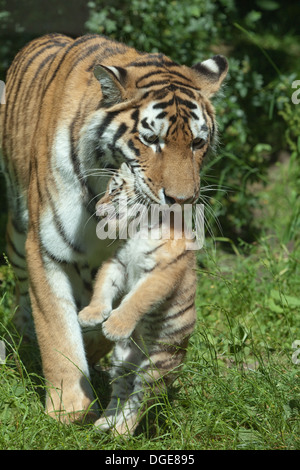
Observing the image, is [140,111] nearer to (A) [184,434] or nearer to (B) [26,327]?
(A) [184,434]

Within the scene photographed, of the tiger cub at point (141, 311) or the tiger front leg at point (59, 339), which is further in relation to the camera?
the tiger front leg at point (59, 339)

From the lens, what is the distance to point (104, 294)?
10.5 feet

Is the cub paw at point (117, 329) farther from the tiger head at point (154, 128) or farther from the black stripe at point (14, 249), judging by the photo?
the black stripe at point (14, 249)

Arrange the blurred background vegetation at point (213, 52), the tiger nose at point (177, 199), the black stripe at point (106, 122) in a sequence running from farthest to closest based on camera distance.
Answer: the blurred background vegetation at point (213, 52), the black stripe at point (106, 122), the tiger nose at point (177, 199)

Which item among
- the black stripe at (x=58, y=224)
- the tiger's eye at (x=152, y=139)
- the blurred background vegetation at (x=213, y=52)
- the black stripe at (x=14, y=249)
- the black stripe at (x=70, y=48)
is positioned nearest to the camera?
the tiger's eye at (x=152, y=139)

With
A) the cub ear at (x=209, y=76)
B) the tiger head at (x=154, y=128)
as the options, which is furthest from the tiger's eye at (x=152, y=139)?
the cub ear at (x=209, y=76)

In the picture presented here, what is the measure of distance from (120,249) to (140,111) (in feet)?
1.98

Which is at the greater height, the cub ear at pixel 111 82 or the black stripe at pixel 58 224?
the cub ear at pixel 111 82

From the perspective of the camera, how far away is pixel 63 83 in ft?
11.9

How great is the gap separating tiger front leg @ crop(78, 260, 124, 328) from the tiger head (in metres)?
0.38

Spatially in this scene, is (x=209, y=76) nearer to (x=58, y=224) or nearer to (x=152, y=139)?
A: (x=152, y=139)

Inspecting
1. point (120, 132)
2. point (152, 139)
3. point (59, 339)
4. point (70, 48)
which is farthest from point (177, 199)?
point (70, 48)

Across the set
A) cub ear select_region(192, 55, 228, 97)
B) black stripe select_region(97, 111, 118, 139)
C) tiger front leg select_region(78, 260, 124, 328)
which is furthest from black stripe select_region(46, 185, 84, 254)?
cub ear select_region(192, 55, 228, 97)

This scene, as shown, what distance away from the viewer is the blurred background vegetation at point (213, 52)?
5492mm
